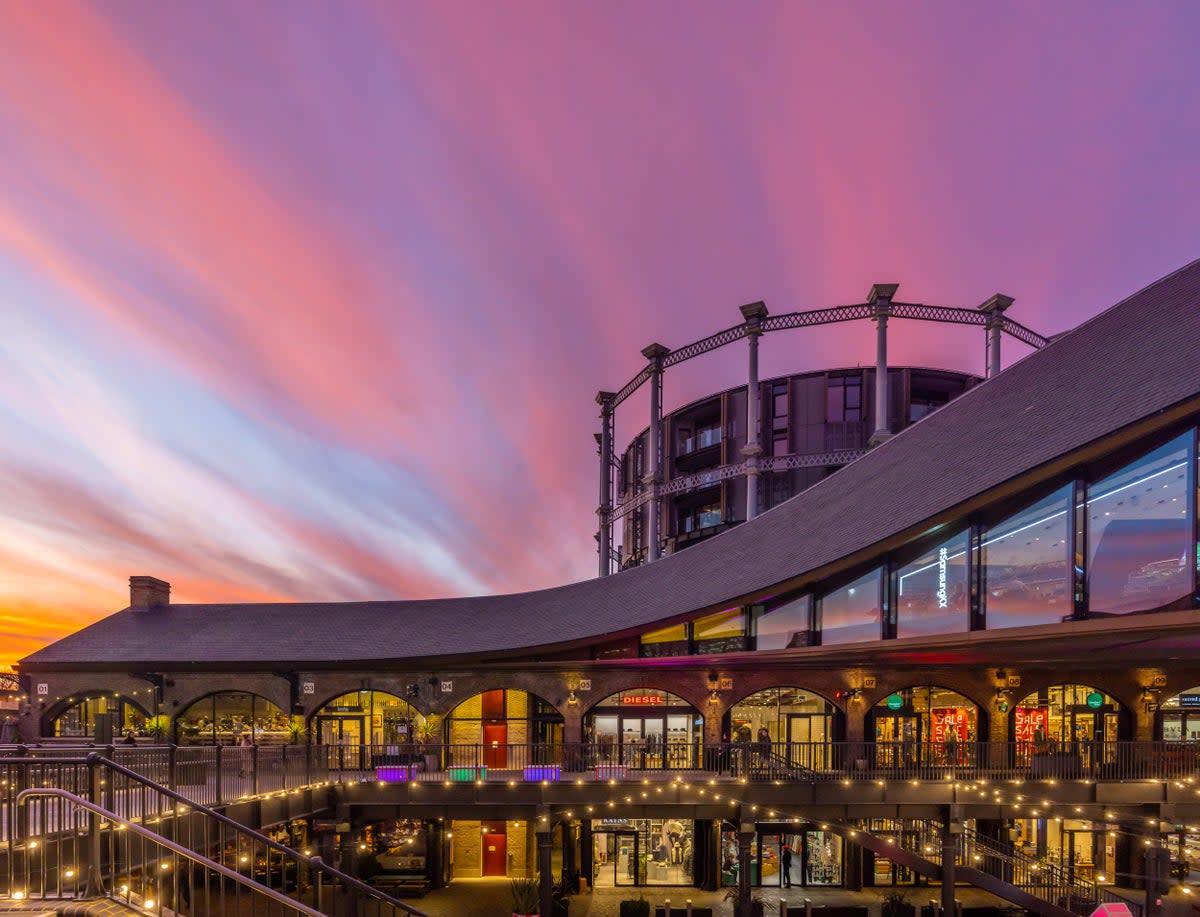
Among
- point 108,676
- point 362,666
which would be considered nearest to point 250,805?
point 362,666

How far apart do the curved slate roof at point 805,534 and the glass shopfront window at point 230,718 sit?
171 centimetres

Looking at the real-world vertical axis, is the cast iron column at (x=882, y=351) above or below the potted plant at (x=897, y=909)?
above

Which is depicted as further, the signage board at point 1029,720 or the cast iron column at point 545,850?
the signage board at point 1029,720

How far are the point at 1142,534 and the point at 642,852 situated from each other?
20669mm

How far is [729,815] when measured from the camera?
20.2 metres

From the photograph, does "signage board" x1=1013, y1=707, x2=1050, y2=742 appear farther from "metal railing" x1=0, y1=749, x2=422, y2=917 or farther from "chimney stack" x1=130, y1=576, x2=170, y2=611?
"chimney stack" x1=130, y1=576, x2=170, y2=611

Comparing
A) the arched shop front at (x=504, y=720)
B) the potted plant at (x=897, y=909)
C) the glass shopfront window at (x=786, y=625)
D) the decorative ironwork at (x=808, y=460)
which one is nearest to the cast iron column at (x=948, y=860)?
the potted plant at (x=897, y=909)

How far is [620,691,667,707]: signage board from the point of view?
25.9 m

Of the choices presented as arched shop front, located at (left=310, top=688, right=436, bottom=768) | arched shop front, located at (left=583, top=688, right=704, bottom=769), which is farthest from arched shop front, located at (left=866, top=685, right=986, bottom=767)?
arched shop front, located at (left=310, top=688, right=436, bottom=768)

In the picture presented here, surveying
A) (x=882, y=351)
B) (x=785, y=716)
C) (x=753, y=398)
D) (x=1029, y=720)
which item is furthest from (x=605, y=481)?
(x=1029, y=720)

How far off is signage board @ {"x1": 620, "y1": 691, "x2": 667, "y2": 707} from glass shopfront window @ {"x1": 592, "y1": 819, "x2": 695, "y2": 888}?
393 cm

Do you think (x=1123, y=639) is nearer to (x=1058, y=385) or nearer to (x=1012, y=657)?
(x=1058, y=385)

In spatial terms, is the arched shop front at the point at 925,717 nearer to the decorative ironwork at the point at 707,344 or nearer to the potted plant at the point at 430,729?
the potted plant at the point at 430,729

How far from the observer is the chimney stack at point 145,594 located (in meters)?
29.6
